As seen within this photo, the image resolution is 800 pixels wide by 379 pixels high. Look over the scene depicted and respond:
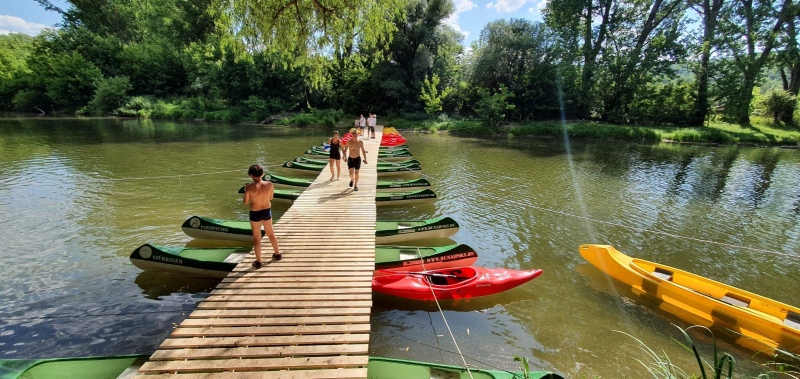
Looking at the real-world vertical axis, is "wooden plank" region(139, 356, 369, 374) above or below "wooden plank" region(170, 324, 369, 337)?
below

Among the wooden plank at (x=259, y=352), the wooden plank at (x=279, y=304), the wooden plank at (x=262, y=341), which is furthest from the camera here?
the wooden plank at (x=279, y=304)

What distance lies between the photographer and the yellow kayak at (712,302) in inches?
232

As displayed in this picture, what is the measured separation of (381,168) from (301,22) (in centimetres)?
680

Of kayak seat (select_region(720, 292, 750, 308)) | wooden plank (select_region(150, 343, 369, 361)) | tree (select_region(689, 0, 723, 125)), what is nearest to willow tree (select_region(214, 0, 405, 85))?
wooden plank (select_region(150, 343, 369, 361))

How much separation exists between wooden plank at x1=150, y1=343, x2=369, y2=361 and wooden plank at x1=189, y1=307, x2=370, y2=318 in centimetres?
68

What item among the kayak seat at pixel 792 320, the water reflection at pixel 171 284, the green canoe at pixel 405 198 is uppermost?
the green canoe at pixel 405 198

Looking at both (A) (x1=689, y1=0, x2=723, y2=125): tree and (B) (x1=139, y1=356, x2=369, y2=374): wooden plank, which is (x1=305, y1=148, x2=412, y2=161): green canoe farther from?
(A) (x1=689, y1=0, x2=723, y2=125): tree

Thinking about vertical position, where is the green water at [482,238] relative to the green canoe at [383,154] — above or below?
below

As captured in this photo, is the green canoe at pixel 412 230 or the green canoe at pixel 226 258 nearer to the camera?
the green canoe at pixel 226 258

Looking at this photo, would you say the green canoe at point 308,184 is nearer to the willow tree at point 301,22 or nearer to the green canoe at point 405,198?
the green canoe at point 405,198

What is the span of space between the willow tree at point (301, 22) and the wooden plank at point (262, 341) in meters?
9.95

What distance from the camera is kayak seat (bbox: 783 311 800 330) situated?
5.95 metres

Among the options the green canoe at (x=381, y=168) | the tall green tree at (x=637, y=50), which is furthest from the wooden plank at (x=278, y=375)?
the tall green tree at (x=637, y=50)

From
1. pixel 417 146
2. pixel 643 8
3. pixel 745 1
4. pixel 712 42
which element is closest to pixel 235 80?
pixel 417 146
